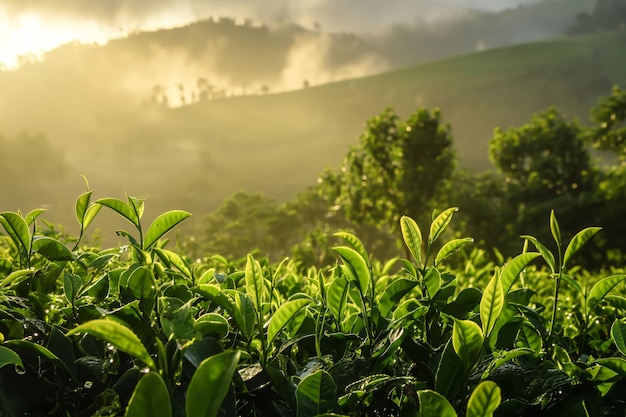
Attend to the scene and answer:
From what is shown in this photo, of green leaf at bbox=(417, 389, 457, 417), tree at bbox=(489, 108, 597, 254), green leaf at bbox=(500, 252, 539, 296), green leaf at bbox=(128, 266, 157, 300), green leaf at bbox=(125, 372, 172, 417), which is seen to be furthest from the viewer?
tree at bbox=(489, 108, 597, 254)

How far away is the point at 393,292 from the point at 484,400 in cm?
43

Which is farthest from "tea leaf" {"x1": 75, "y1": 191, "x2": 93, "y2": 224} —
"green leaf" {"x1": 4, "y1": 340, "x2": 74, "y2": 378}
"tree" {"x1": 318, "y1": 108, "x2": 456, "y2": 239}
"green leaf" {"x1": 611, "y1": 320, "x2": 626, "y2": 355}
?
"tree" {"x1": 318, "y1": 108, "x2": 456, "y2": 239}

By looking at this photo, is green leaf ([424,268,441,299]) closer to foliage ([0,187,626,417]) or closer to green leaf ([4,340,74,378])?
foliage ([0,187,626,417])

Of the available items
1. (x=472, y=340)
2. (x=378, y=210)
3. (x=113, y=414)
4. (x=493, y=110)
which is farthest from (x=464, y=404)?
(x=493, y=110)

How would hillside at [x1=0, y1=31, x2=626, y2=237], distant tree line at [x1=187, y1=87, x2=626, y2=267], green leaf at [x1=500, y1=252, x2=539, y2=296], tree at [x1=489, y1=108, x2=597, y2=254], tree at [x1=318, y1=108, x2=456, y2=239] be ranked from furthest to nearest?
hillside at [x1=0, y1=31, x2=626, y2=237]
tree at [x1=489, y1=108, x2=597, y2=254]
distant tree line at [x1=187, y1=87, x2=626, y2=267]
tree at [x1=318, y1=108, x2=456, y2=239]
green leaf at [x1=500, y1=252, x2=539, y2=296]

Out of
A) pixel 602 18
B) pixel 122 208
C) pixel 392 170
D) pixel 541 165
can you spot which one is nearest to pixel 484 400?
pixel 122 208

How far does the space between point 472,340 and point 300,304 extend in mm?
302

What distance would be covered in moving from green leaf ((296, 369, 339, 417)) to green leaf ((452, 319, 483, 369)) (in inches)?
8.1

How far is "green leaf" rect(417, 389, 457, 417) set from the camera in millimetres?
718

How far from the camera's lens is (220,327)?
928 millimetres

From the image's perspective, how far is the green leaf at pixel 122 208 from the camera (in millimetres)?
1044

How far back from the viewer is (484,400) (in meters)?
0.70

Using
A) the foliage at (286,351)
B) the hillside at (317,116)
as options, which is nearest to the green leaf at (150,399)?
the foliage at (286,351)

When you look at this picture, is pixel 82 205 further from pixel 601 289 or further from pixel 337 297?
pixel 601 289
